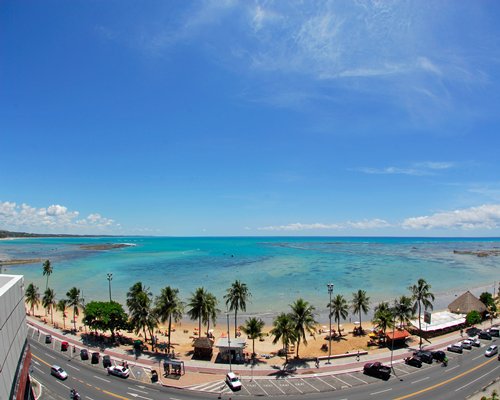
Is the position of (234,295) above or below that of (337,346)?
above

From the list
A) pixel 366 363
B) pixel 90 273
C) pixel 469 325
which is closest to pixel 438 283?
pixel 469 325

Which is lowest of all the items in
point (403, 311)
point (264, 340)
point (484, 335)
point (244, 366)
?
point (264, 340)

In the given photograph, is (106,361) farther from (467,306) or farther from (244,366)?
(467,306)

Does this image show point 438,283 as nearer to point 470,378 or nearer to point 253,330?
point 470,378

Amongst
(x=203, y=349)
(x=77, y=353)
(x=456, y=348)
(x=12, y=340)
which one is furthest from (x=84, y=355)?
(x=456, y=348)

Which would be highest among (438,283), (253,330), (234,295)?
(234,295)

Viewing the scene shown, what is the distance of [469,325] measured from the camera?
2462 inches

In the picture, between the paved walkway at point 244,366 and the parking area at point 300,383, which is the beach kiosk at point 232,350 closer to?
the paved walkway at point 244,366

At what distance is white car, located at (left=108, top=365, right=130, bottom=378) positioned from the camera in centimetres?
4081

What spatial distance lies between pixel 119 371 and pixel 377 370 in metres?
34.4

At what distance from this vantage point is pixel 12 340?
82.5ft

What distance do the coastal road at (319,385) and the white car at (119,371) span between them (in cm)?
68

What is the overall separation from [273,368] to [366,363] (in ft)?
44.3

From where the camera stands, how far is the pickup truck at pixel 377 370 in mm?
40188
